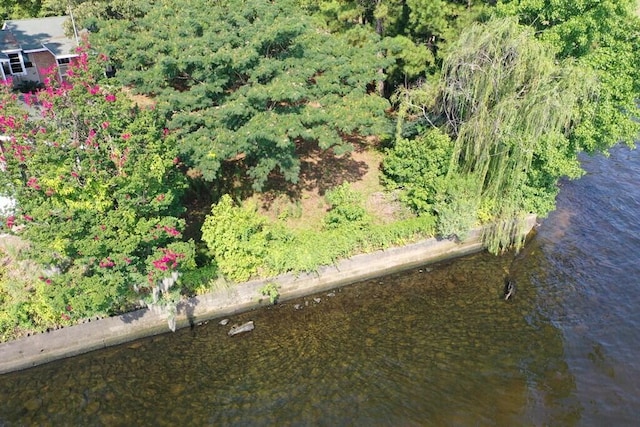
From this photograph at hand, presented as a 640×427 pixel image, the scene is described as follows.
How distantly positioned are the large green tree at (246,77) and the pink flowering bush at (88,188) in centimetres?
205

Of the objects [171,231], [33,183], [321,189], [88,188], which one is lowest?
[321,189]

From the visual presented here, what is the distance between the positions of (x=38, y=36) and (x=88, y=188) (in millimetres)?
23367

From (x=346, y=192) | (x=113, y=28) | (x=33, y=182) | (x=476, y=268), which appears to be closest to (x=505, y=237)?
(x=476, y=268)

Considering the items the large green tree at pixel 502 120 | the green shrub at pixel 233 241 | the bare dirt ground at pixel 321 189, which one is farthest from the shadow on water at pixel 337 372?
the bare dirt ground at pixel 321 189

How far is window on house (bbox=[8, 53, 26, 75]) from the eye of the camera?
30.3m

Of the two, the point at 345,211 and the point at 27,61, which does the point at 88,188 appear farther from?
the point at 27,61

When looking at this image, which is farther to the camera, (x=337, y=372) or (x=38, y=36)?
(x=38, y=36)

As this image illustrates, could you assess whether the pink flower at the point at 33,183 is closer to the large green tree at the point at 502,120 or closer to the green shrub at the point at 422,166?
the green shrub at the point at 422,166

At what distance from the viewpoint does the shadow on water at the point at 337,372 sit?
50.6 ft

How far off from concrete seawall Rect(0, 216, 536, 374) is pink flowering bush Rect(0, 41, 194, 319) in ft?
3.63

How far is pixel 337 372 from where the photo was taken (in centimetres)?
1688

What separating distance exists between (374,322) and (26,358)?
13304mm

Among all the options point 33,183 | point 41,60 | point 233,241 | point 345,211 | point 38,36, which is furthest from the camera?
point 38,36

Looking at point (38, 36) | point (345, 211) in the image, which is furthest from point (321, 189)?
point (38, 36)
